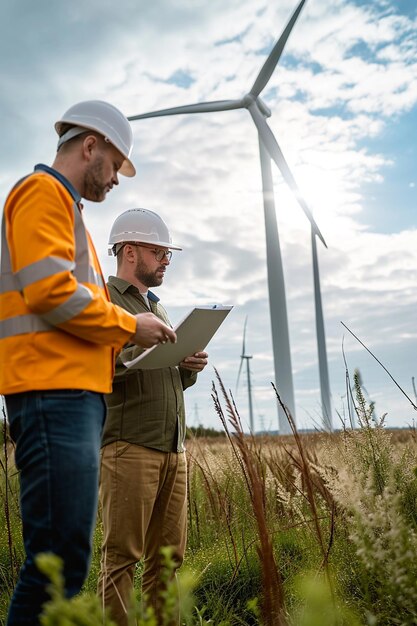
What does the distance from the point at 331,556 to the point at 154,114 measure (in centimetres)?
1907

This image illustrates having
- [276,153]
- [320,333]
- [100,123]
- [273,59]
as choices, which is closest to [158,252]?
[100,123]

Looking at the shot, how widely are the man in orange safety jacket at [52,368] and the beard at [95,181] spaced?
0.11 meters

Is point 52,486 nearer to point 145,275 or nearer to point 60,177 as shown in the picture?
point 60,177

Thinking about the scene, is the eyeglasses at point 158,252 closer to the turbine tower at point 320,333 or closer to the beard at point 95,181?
the beard at point 95,181

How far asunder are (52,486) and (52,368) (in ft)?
1.28

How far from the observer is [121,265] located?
4.11 metres

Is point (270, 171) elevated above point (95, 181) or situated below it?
above

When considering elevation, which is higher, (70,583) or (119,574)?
(70,583)

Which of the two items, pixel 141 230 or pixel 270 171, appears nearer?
pixel 141 230

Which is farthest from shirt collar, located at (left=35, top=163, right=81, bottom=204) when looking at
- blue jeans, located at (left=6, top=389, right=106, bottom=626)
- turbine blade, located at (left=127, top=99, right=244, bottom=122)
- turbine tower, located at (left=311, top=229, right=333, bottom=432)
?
turbine tower, located at (left=311, top=229, right=333, bottom=432)

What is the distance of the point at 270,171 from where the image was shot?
69.1 feet

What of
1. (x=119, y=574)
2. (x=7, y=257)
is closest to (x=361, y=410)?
(x=119, y=574)

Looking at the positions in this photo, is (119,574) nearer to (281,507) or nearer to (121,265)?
(121,265)

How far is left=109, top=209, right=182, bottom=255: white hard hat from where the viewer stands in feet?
13.2
